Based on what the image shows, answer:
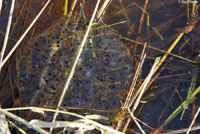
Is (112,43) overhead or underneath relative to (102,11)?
underneath

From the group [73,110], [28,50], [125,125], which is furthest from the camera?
[28,50]

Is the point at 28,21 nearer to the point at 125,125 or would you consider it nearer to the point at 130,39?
the point at 130,39

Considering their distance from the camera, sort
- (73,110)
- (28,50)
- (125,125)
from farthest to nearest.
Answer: (28,50) < (73,110) < (125,125)

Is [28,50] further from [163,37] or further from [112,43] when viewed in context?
[163,37]

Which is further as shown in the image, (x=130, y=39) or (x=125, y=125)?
(x=130, y=39)

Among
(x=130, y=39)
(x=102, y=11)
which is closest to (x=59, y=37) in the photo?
(x=102, y=11)

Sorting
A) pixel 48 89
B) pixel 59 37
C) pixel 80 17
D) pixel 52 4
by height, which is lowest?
pixel 48 89
